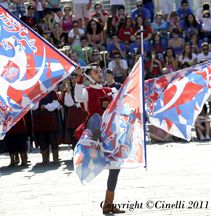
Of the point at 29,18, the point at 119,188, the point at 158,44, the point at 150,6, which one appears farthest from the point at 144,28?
the point at 119,188

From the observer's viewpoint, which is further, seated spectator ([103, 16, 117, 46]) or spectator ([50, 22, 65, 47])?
seated spectator ([103, 16, 117, 46])

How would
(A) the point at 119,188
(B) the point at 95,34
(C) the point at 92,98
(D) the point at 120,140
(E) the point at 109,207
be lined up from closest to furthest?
(D) the point at 120,140
(E) the point at 109,207
(C) the point at 92,98
(A) the point at 119,188
(B) the point at 95,34

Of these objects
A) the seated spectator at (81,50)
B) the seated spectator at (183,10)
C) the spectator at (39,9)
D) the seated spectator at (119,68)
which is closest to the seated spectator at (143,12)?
the seated spectator at (183,10)

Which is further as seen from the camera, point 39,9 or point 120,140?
point 39,9

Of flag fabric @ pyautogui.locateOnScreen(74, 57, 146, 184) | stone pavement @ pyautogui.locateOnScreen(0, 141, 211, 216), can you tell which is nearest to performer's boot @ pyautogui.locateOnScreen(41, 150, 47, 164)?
stone pavement @ pyautogui.locateOnScreen(0, 141, 211, 216)

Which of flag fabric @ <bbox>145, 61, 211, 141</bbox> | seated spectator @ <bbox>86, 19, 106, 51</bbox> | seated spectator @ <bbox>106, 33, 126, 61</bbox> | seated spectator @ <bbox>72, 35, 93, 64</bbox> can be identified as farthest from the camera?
seated spectator @ <bbox>86, 19, 106, 51</bbox>

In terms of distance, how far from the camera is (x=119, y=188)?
22.3 ft

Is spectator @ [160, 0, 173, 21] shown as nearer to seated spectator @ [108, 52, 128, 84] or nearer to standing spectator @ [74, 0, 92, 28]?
standing spectator @ [74, 0, 92, 28]

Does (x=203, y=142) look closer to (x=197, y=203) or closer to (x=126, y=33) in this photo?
(x=126, y=33)

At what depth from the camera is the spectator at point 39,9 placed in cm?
1482

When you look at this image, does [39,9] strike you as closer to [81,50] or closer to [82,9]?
[82,9]

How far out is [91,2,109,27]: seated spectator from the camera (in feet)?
50.5

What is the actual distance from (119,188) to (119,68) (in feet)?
22.4

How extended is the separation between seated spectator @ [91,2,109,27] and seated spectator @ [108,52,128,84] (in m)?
2.81
